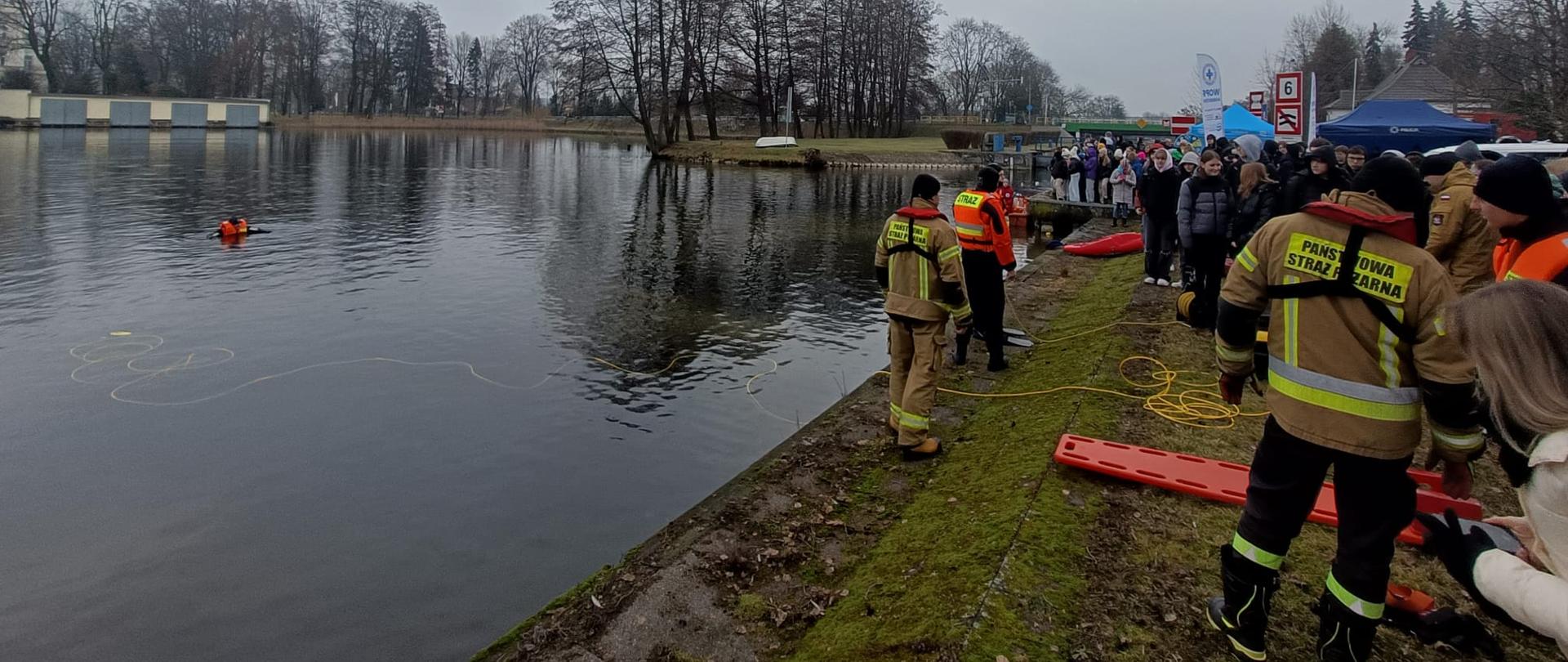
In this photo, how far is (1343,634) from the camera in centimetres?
352

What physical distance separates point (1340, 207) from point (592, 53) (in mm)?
61106

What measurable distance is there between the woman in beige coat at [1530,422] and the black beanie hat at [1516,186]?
1.72 m

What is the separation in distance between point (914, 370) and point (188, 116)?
89357mm

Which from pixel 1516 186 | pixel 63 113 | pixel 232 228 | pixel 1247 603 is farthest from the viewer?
pixel 63 113

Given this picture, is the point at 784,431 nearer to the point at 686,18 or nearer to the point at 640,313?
the point at 640,313

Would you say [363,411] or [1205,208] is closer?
[363,411]

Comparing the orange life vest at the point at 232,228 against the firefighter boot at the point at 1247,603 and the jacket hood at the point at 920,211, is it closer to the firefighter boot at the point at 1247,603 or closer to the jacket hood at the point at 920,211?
the jacket hood at the point at 920,211

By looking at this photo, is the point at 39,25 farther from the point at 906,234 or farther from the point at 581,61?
the point at 906,234

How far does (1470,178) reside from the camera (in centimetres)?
632

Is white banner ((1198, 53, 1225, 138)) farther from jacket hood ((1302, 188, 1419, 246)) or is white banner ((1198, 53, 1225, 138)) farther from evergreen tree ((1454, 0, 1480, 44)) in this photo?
jacket hood ((1302, 188, 1419, 246))

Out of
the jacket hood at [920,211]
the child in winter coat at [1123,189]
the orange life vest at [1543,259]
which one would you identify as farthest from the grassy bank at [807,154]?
the orange life vest at [1543,259]

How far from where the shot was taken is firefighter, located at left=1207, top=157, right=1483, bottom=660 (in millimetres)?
3350

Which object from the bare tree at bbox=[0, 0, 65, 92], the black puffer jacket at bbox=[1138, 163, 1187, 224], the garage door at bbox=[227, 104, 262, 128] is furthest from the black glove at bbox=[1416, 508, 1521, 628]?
the bare tree at bbox=[0, 0, 65, 92]

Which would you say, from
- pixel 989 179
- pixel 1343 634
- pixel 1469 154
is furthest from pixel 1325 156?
pixel 1343 634
